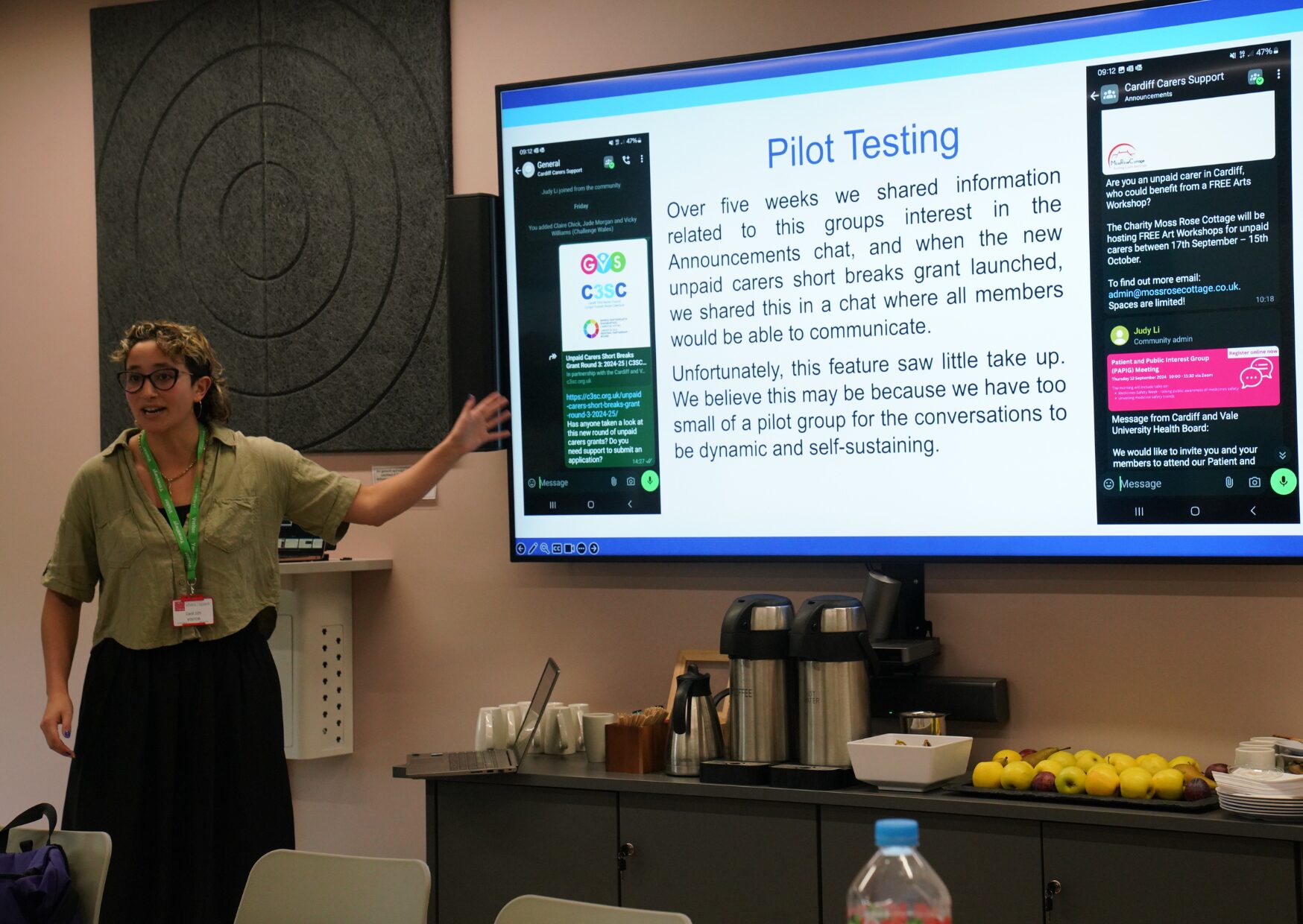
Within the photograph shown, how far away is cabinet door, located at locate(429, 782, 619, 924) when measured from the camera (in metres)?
2.98

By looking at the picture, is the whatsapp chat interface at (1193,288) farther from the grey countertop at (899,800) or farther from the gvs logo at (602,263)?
the gvs logo at (602,263)

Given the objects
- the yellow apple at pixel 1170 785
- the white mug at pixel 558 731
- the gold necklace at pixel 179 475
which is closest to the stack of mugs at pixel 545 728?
the white mug at pixel 558 731

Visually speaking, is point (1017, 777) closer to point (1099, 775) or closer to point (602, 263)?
point (1099, 775)

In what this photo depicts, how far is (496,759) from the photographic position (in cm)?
314

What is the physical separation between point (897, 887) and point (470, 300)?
7.57 feet

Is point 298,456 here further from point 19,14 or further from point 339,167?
point 19,14

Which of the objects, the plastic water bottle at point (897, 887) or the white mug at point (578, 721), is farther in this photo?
the white mug at point (578, 721)

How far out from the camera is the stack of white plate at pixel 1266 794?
2.38 meters

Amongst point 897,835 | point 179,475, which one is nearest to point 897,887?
point 897,835

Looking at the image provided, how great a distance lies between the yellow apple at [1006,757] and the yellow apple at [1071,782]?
14 cm

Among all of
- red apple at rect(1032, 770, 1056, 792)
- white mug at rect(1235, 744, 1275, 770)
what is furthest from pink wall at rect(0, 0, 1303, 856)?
red apple at rect(1032, 770, 1056, 792)

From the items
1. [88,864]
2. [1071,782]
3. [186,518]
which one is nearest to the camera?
[88,864]

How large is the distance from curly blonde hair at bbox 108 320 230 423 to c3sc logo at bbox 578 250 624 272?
91 centimetres

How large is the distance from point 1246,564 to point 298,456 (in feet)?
6.89
